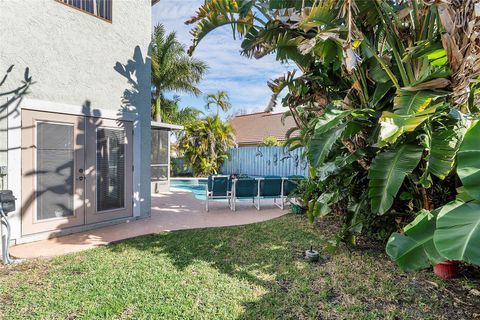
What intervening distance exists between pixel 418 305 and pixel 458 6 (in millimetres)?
4028

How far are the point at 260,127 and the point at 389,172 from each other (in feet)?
74.5

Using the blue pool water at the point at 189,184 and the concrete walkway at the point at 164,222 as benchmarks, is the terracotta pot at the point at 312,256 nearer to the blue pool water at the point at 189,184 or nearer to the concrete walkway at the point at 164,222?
the concrete walkway at the point at 164,222

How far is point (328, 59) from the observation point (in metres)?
4.83

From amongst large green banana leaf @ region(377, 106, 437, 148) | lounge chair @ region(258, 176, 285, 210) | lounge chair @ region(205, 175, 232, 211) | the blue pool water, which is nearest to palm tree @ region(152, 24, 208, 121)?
the blue pool water

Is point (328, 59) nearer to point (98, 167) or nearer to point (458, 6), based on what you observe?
point (458, 6)

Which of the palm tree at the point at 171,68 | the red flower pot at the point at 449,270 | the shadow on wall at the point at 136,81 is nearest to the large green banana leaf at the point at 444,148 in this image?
the red flower pot at the point at 449,270

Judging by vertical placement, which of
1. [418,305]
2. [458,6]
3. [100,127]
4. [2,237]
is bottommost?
[418,305]

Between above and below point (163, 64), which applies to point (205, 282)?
below

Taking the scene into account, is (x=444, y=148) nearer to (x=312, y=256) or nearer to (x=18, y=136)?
(x=312, y=256)

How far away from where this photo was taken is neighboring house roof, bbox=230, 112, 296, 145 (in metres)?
23.9

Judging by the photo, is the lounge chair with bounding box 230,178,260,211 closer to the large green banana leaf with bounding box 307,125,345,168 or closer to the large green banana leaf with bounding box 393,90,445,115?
the large green banana leaf with bounding box 307,125,345,168

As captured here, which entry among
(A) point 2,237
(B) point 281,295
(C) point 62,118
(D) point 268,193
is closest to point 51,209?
(A) point 2,237

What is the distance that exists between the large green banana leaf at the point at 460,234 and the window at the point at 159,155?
12426 millimetres

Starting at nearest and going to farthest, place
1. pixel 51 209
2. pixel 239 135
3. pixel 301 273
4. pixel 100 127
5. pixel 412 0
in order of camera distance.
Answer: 1. pixel 412 0
2. pixel 301 273
3. pixel 51 209
4. pixel 100 127
5. pixel 239 135
